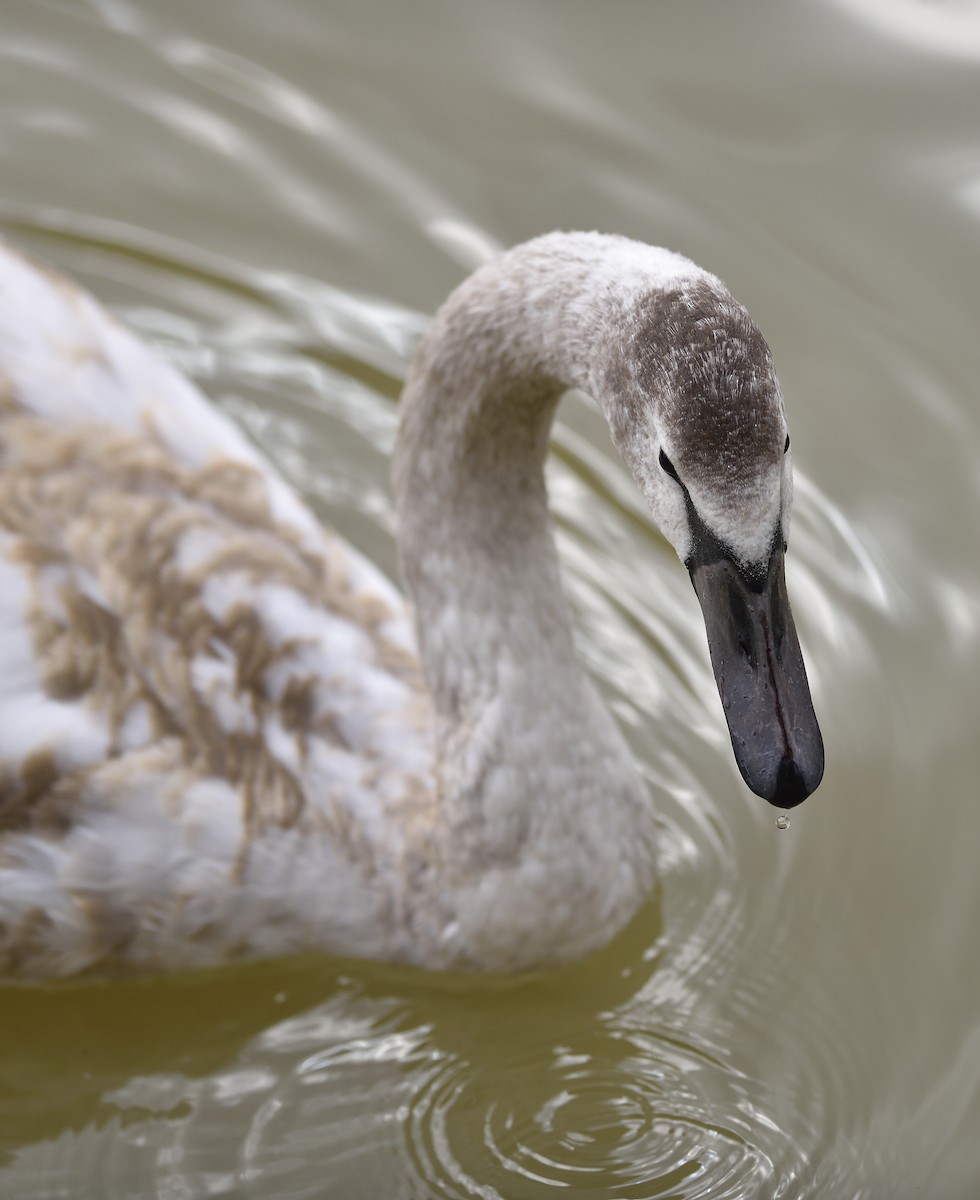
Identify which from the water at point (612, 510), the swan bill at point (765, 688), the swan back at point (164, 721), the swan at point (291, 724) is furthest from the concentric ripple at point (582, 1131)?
the swan bill at point (765, 688)

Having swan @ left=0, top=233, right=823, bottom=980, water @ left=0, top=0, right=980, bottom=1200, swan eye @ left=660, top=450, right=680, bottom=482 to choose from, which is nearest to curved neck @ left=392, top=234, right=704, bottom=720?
swan @ left=0, top=233, right=823, bottom=980

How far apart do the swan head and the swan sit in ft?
1.87

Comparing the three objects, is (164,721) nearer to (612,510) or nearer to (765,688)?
(765,688)

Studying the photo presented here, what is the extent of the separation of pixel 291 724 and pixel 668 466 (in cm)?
132

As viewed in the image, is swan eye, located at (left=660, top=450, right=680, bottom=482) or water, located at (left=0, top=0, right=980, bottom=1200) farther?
water, located at (left=0, top=0, right=980, bottom=1200)

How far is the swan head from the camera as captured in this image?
3.16m

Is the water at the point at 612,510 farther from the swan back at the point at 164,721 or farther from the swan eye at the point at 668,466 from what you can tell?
the swan eye at the point at 668,466

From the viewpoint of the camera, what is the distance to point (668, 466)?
3.28 meters

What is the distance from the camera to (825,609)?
532 cm

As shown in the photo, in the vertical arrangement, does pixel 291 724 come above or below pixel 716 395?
below

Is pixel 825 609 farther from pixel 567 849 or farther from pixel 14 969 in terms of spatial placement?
pixel 14 969

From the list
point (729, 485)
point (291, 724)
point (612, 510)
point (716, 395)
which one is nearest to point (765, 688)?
point (729, 485)

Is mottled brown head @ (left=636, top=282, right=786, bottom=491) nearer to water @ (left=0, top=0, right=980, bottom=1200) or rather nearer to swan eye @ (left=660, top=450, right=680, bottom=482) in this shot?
swan eye @ (left=660, top=450, right=680, bottom=482)

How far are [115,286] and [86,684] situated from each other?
2335 mm
